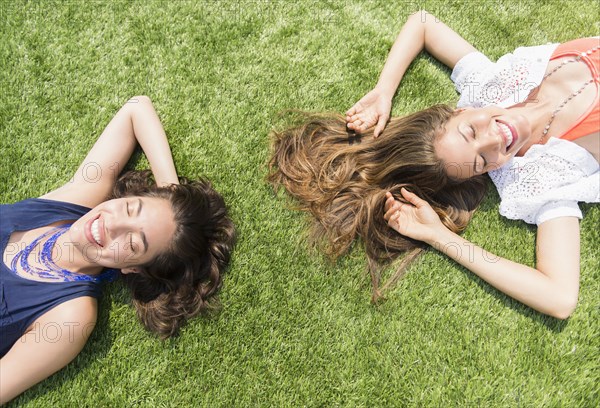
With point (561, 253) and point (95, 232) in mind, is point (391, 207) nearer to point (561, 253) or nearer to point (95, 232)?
point (561, 253)

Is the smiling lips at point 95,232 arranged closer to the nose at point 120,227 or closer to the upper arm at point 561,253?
the nose at point 120,227

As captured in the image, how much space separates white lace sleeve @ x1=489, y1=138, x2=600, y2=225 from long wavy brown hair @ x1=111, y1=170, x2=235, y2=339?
7.33ft

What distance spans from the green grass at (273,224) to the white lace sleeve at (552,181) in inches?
8.0

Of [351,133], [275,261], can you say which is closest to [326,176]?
[351,133]

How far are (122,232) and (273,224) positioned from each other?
1168 mm

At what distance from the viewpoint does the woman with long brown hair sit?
313cm

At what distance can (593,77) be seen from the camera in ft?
10.8

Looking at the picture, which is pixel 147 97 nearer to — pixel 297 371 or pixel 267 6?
pixel 267 6

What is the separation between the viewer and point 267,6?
3914 millimetres

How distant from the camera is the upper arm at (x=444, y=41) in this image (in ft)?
12.1

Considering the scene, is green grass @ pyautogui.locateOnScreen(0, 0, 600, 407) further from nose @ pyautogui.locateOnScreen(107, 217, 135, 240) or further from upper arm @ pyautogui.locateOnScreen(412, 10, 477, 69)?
nose @ pyautogui.locateOnScreen(107, 217, 135, 240)

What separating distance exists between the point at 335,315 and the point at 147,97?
2.27 m

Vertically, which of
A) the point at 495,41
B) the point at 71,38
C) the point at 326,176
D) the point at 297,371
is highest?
the point at 71,38

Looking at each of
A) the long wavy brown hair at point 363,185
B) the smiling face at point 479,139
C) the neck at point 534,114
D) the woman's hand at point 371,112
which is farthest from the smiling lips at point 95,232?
the neck at point 534,114
